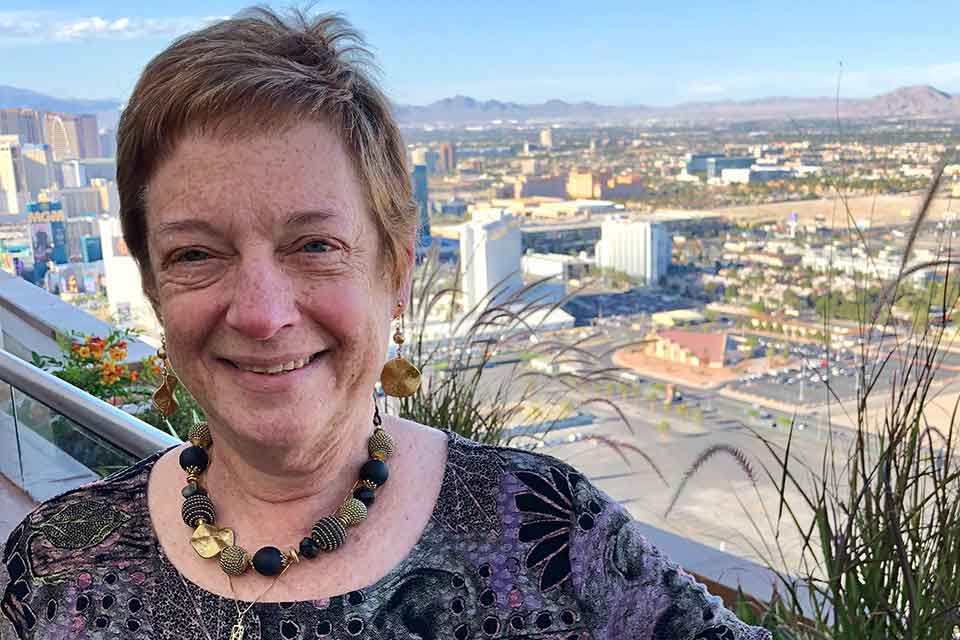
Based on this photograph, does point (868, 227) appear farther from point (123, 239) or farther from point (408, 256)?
point (123, 239)

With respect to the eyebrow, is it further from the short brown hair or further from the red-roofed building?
the red-roofed building

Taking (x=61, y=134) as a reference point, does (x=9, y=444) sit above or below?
below

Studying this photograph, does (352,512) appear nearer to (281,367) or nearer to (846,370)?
(281,367)

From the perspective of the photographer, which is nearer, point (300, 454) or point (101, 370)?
point (300, 454)

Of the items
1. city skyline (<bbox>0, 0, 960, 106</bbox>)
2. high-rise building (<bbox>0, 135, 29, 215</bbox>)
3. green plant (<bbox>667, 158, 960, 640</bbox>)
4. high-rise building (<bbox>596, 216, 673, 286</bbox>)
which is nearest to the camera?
green plant (<bbox>667, 158, 960, 640</bbox>)

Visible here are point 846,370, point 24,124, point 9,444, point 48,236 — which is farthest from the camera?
point 24,124

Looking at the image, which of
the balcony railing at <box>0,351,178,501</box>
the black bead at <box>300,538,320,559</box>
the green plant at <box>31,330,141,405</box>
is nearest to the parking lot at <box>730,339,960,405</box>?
the black bead at <box>300,538,320,559</box>

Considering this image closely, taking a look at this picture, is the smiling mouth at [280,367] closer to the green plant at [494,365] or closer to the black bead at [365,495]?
the black bead at [365,495]

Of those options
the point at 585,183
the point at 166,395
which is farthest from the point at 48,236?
the point at 166,395
